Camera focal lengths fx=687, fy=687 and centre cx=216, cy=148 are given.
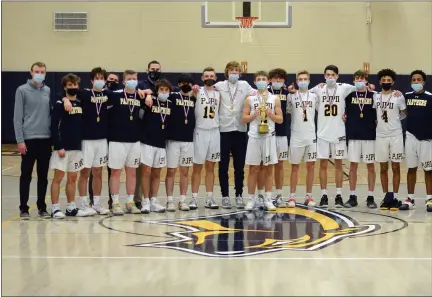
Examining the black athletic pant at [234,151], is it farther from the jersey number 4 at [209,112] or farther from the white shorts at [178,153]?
the white shorts at [178,153]

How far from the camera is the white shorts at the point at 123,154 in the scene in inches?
365

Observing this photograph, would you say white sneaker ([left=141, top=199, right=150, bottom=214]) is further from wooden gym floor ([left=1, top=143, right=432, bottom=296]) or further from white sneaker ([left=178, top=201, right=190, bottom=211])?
white sneaker ([left=178, top=201, right=190, bottom=211])

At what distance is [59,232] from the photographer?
26.7 feet

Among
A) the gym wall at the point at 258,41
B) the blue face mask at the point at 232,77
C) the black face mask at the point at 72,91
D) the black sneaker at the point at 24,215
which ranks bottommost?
the black sneaker at the point at 24,215

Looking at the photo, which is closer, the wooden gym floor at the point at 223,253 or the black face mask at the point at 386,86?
the wooden gym floor at the point at 223,253

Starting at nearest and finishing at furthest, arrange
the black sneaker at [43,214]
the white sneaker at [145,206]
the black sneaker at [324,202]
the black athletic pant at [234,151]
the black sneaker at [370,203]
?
1. the black sneaker at [43,214]
2. the white sneaker at [145,206]
3. the black athletic pant at [234,151]
4. the black sneaker at [370,203]
5. the black sneaker at [324,202]

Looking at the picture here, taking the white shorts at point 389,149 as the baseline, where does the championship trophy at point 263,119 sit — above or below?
above

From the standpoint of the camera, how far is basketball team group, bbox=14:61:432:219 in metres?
8.95

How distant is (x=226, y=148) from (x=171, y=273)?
3910 millimetres

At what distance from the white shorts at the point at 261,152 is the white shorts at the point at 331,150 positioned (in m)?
0.84

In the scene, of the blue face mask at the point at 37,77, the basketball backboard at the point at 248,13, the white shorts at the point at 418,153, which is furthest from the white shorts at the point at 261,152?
the basketball backboard at the point at 248,13

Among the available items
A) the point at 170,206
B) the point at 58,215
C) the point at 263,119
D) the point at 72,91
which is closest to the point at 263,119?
the point at 263,119

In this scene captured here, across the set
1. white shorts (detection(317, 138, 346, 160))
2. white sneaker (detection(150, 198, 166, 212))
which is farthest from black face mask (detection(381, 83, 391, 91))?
white sneaker (detection(150, 198, 166, 212))

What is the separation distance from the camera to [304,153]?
10.2 m
